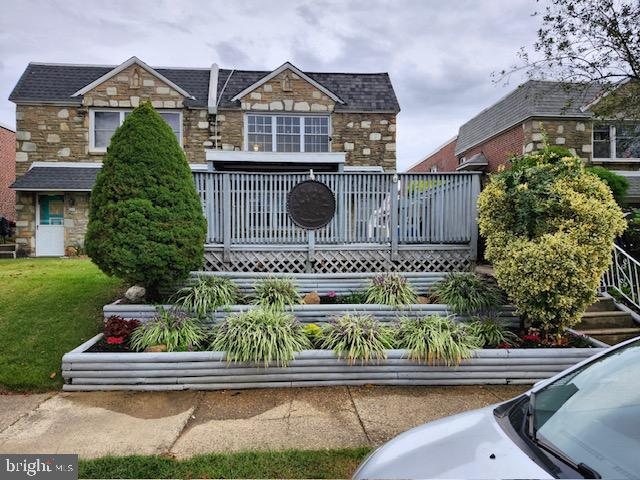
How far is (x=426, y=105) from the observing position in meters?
19.7

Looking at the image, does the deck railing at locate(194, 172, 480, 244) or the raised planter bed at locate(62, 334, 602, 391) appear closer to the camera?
the raised planter bed at locate(62, 334, 602, 391)

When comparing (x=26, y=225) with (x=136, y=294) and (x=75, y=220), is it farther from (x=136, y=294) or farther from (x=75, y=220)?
(x=136, y=294)

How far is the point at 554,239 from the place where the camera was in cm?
520

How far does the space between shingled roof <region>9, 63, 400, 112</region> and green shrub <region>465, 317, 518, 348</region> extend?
11.2m

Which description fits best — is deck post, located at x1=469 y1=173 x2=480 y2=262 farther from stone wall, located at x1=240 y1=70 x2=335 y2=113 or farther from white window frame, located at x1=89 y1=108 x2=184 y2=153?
white window frame, located at x1=89 y1=108 x2=184 y2=153

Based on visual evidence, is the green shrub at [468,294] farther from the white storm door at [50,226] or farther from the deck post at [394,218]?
the white storm door at [50,226]

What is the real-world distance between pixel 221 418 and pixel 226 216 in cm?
394

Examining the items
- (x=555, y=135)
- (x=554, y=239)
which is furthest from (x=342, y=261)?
(x=555, y=135)

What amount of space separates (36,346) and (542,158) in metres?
7.83

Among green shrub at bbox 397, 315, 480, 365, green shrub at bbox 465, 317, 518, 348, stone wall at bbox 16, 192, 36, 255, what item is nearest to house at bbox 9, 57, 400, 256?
stone wall at bbox 16, 192, 36, 255

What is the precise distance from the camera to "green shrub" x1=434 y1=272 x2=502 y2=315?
6.20 m

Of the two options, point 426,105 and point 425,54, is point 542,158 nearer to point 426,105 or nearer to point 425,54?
point 425,54

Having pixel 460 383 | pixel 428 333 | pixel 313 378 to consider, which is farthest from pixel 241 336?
pixel 460 383

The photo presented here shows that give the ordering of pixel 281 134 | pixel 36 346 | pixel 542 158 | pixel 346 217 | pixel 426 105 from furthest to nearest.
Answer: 1. pixel 426 105
2. pixel 281 134
3. pixel 346 217
4. pixel 542 158
5. pixel 36 346
